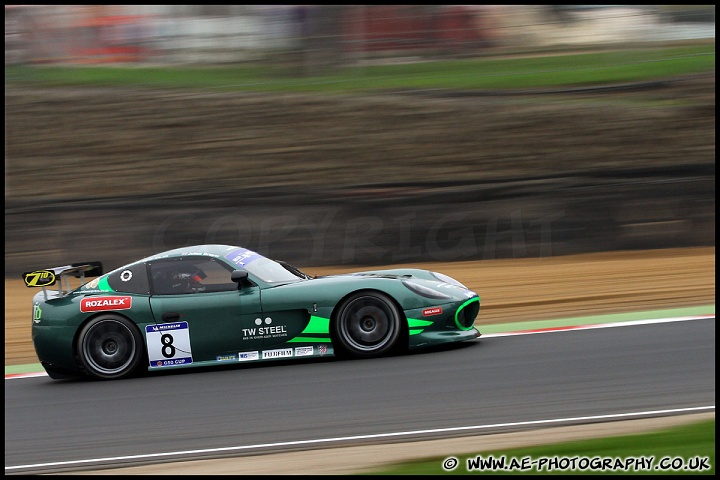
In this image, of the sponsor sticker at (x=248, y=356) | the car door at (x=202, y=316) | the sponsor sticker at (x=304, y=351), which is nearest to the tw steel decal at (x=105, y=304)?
the car door at (x=202, y=316)

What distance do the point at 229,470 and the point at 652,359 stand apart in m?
3.55

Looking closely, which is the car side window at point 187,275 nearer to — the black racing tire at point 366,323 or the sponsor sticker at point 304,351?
the sponsor sticker at point 304,351

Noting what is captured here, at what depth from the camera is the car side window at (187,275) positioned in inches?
324

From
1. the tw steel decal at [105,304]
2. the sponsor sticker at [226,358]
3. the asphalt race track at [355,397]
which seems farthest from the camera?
the tw steel decal at [105,304]

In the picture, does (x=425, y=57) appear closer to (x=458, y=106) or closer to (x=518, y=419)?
(x=458, y=106)

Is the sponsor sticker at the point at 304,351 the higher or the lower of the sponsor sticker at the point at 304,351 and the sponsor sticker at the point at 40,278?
the lower

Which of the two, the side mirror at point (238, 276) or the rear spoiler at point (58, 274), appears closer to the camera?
the side mirror at point (238, 276)

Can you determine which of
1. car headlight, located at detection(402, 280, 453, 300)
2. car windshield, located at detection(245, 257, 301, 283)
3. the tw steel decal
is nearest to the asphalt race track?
car headlight, located at detection(402, 280, 453, 300)

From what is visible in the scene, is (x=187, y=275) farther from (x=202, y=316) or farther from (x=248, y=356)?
(x=248, y=356)

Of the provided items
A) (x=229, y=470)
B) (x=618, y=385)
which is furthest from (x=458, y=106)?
(x=229, y=470)

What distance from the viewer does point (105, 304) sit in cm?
820

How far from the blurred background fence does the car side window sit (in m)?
13.8

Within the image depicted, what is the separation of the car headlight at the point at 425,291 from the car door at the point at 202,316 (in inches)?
50.7

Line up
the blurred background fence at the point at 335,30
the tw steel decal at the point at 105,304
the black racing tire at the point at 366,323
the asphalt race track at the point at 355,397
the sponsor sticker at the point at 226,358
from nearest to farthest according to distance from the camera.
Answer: the asphalt race track at the point at 355,397 < the black racing tire at the point at 366,323 < the sponsor sticker at the point at 226,358 < the tw steel decal at the point at 105,304 < the blurred background fence at the point at 335,30
